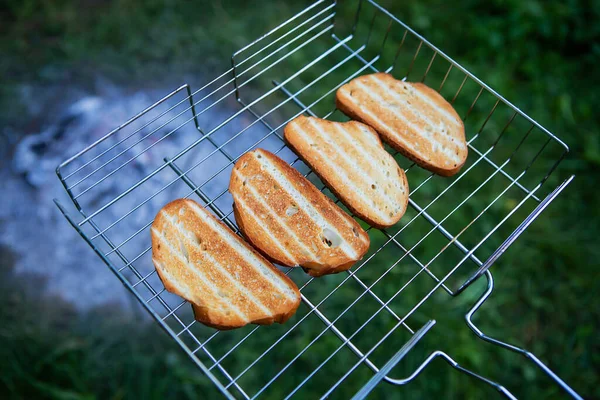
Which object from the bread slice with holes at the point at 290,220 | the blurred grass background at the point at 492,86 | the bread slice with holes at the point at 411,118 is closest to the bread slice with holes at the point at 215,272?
the bread slice with holes at the point at 290,220

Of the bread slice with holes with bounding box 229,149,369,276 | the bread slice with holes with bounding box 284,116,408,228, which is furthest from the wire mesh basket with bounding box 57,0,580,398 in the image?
the bread slice with holes with bounding box 229,149,369,276

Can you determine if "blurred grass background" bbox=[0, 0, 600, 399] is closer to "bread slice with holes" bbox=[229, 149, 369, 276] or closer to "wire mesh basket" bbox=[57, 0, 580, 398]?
"wire mesh basket" bbox=[57, 0, 580, 398]

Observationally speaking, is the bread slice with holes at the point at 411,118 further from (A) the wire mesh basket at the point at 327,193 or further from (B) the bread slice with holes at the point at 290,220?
(B) the bread slice with holes at the point at 290,220

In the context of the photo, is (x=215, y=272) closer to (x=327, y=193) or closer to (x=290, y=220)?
(x=290, y=220)

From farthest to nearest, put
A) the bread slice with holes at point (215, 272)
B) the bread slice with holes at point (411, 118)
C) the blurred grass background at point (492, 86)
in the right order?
the blurred grass background at point (492, 86), the bread slice with holes at point (411, 118), the bread slice with holes at point (215, 272)

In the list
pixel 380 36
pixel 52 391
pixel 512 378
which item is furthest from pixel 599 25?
pixel 52 391

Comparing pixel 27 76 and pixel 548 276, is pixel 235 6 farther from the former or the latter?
pixel 548 276
